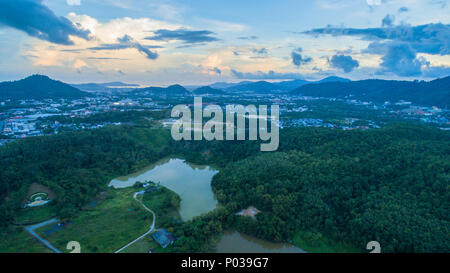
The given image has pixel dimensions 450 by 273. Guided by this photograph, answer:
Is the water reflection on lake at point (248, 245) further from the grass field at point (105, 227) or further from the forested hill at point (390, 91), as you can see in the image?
the forested hill at point (390, 91)

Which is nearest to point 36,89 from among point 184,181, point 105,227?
point 184,181

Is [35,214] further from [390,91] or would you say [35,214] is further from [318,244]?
[390,91]

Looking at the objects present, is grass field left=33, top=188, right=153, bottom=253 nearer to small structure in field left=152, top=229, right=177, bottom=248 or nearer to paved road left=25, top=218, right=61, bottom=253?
paved road left=25, top=218, right=61, bottom=253

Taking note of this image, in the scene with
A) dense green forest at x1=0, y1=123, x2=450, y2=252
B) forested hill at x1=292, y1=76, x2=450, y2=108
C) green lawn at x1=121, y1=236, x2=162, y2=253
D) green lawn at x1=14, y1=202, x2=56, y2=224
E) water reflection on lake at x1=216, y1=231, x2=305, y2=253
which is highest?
forested hill at x1=292, y1=76, x2=450, y2=108

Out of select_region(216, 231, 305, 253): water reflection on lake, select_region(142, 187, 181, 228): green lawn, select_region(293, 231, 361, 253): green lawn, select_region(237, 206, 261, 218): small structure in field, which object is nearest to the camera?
select_region(293, 231, 361, 253): green lawn

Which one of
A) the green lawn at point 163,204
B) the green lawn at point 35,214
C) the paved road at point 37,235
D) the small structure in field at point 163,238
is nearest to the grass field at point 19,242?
the paved road at point 37,235

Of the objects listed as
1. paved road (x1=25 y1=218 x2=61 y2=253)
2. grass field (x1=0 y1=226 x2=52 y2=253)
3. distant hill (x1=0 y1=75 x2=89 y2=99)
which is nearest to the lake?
paved road (x1=25 y1=218 x2=61 y2=253)
